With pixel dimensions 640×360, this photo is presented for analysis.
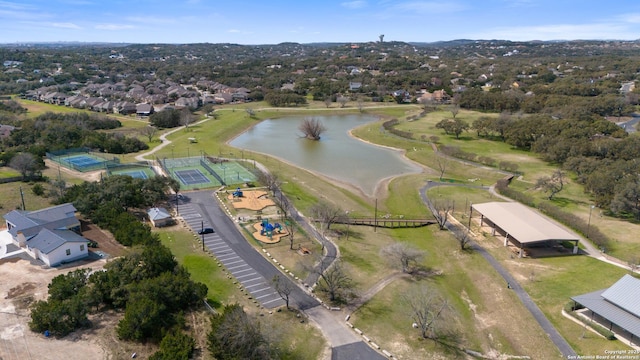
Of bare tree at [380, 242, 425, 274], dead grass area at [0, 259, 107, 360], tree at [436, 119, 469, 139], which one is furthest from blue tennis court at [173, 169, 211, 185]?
tree at [436, 119, 469, 139]

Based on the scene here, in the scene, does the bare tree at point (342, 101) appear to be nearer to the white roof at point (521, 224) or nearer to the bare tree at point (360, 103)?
the bare tree at point (360, 103)

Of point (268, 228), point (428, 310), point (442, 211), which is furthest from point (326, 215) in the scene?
point (428, 310)

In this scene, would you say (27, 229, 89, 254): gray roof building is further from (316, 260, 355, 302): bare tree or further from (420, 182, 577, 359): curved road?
(420, 182, 577, 359): curved road

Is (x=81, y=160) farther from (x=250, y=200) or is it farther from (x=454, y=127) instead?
(x=454, y=127)

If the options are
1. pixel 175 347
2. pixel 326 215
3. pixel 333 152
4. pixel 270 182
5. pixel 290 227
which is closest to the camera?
pixel 175 347

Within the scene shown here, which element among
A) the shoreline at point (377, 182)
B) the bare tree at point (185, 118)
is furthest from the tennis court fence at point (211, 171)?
the bare tree at point (185, 118)
